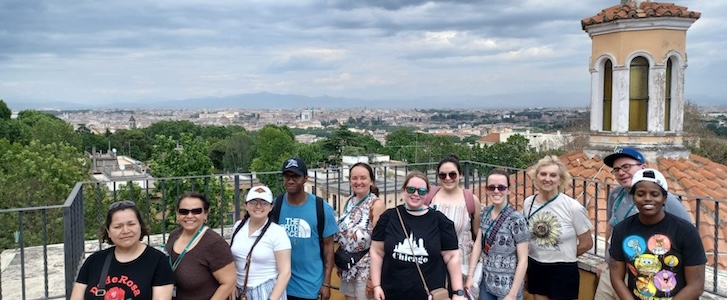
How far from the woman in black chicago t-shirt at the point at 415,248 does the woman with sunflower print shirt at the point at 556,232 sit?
2.36ft

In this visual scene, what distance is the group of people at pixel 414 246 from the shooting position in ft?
9.63

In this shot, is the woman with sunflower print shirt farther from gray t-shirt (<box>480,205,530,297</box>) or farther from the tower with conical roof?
the tower with conical roof

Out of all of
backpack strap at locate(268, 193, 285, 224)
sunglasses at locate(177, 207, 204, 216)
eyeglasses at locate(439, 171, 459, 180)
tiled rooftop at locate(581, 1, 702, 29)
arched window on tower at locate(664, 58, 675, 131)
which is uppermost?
tiled rooftop at locate(581, 1, 702, 29)

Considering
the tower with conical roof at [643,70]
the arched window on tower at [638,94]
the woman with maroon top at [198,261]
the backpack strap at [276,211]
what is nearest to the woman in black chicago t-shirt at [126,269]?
the woman with maroon top at [198,261]

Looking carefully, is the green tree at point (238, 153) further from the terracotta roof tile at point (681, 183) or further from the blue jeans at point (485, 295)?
Result: the blue jeans at point (485, 295)

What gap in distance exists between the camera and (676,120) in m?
8.51

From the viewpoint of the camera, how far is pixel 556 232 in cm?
376

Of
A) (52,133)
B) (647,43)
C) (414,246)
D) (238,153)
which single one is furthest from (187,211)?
(238,153)

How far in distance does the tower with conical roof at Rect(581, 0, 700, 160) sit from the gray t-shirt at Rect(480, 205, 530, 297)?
5671 mm

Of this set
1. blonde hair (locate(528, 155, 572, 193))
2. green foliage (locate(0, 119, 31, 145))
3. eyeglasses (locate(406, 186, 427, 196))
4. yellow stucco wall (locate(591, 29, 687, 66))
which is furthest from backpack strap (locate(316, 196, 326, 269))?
green foliage (locate(0, 119, 31, 145))

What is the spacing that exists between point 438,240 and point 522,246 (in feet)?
2.16

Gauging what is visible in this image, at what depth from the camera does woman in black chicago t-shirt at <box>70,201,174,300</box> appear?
9.61 feet

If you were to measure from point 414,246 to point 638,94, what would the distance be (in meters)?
6.73

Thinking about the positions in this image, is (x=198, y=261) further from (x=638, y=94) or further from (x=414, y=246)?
(x=638, y=94)
